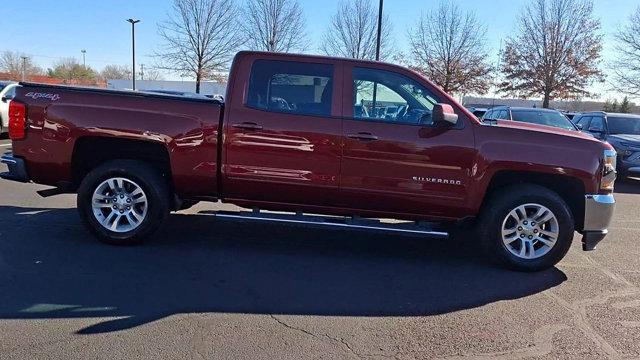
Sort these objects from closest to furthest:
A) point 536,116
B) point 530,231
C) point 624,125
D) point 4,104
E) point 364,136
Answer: point 364,136, point 530,231, point 536,116, point 624,125, point 4,104

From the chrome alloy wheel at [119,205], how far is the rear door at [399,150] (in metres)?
2.13

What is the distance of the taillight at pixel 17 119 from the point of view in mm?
5461

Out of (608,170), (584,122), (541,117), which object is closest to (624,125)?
(584,122)

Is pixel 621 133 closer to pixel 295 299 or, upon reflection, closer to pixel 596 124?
pixel 596 124

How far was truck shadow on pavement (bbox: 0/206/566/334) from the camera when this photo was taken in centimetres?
416

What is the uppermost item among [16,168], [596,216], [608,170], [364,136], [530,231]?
[364,136]

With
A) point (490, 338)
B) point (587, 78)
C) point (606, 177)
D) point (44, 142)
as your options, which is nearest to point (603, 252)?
point (606, 177)

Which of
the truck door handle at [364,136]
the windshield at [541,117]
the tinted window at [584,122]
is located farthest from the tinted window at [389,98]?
the tinted window at [584,122]

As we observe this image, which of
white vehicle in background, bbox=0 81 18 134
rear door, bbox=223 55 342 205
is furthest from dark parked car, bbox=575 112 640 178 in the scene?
white vehicle in background, bbox=0 81 18 134

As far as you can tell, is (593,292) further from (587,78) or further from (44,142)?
(587,78)

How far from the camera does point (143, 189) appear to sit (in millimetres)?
5547

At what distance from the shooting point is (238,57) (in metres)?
5.54

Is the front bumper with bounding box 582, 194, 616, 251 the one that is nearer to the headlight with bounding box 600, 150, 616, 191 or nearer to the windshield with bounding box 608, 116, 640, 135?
the headlight with bounding box 600, 150, 616, 191

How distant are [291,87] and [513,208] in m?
2.53
